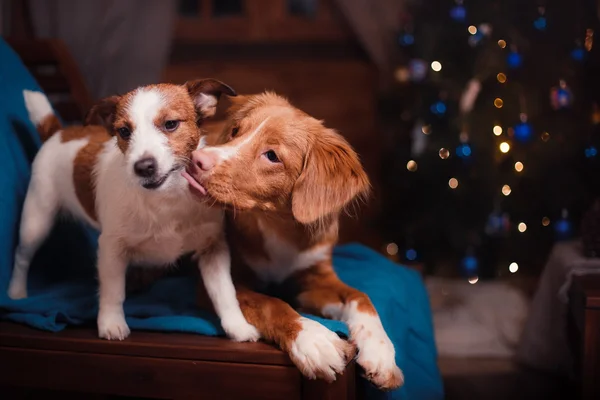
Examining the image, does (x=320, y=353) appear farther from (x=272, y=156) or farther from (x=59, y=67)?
(x=59, y=67)

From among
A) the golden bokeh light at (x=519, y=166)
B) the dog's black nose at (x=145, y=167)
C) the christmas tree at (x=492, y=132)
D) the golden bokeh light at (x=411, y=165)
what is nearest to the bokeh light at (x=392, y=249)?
the christmas tree at (x=492, y=132)

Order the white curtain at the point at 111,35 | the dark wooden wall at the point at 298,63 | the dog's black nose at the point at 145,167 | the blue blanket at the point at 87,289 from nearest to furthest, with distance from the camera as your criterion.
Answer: the dog's black nose at the point at 145,167
the blue blanket at the point at 87,289
the white curtain at the point at 111,35
the dark wooden wall at the point at 298,63

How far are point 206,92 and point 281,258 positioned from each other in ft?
1.77

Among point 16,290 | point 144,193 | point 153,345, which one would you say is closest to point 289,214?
point 144,193

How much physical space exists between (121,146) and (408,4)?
6.89ft

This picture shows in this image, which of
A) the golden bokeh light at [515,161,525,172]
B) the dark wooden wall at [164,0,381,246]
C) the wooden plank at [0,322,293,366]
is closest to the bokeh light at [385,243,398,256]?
the dark wooden wall at [164,0,381,246]

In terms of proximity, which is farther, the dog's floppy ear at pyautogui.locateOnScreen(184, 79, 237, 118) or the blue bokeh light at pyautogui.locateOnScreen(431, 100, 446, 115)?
the blue bokeh light at pyautogui.locateOnScreen(431, 100, 446, 115)

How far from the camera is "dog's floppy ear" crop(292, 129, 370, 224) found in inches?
64.7

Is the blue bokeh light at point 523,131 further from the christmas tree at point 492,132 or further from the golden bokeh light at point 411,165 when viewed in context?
the golden bokeh light at point 411,165

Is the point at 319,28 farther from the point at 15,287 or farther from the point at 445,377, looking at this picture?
the point at 15,287

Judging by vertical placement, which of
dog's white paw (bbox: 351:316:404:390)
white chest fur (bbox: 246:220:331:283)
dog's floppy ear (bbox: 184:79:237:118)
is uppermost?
dog's floppy ear (bbox: 184:79:237:118)

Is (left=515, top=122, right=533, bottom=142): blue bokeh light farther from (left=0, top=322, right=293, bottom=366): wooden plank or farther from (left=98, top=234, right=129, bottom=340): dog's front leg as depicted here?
(left=98, top=234, right=129, bottom=340): dog's front leg

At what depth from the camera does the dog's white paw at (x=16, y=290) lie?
200 centimetres

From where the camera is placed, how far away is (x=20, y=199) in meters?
2.14
